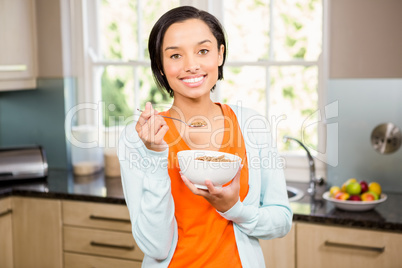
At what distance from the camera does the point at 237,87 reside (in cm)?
348

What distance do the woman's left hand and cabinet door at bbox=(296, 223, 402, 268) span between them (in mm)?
917

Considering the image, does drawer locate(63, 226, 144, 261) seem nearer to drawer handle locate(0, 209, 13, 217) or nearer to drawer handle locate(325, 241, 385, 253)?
drawer handle locate(0, 209, 13, 217)

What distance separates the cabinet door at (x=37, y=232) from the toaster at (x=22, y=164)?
18cm

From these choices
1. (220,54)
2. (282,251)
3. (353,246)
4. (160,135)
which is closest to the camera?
(160,135)

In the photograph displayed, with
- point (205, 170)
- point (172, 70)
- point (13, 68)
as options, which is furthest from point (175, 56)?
point (13, 68)

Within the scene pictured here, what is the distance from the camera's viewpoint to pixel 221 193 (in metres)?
1.21

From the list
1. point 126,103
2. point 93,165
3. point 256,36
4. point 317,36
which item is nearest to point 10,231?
point 93,165

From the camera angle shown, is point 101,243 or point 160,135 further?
point 101,243

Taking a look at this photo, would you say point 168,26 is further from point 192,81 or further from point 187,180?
point 187,180

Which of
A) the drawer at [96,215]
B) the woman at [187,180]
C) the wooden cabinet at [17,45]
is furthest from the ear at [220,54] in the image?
the wooden cabinet at [17,45]

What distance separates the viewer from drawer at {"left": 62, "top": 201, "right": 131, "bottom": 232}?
2.41m

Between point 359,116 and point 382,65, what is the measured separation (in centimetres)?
26

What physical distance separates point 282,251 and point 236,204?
961mm

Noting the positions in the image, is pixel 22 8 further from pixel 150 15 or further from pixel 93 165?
pixel 93 165
